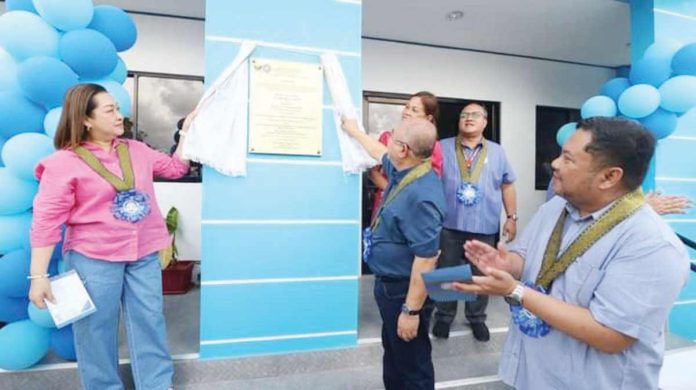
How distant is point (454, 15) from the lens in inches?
145

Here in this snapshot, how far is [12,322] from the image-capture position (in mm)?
1949

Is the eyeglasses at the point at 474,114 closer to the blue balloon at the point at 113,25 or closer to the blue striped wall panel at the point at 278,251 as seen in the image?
the blue striped wall panel at the point at 278,251

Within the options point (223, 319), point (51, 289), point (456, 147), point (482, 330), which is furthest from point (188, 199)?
point (482, 330)

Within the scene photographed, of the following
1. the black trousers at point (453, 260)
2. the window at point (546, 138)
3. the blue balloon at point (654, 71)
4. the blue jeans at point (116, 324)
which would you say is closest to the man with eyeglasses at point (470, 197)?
the black trousers at point (453, 260)

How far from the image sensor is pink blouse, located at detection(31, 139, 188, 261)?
1586 millimetres

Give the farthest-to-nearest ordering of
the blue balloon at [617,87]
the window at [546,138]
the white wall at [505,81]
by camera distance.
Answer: the window at [546,138] → the white wall at [505,81] → the blue balloon at [617,87]

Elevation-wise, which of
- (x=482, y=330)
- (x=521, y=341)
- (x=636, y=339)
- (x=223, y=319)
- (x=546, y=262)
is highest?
(x=546, y=262)

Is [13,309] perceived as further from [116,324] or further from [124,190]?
[124,190]

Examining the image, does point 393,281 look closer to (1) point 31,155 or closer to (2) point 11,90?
(1) point 31,155

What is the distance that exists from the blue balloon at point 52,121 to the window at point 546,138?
490 centimetres

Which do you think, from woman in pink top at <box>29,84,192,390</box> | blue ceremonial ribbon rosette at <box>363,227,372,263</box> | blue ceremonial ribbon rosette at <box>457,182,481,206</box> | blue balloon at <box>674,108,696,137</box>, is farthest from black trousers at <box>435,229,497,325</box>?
blue balloon at <box>674,108,696,137</box>

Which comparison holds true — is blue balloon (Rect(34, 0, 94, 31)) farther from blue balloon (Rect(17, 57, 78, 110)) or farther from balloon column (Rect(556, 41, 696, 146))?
balloon column (Rect(556, 41, 696, 146))

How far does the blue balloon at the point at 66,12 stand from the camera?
72.6 inches

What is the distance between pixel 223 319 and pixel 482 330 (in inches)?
65.5
